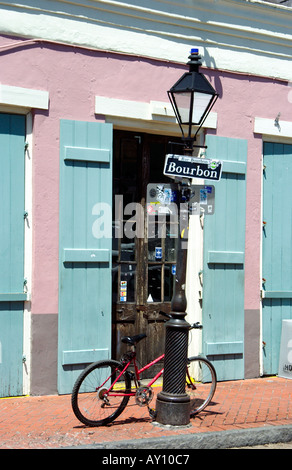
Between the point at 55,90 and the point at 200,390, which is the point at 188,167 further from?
the point at 200,390

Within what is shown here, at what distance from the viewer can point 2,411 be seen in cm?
665

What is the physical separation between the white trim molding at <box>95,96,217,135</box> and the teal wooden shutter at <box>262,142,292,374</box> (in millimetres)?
1508

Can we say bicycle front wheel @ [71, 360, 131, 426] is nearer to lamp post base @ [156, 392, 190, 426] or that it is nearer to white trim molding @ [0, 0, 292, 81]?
lamp post base @ [156, 392, 190, 426]

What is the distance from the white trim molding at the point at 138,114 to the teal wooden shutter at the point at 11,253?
102 centimetres

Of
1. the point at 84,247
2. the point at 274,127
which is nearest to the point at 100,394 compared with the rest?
the point at 84,247

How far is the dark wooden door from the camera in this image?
8.09 metres

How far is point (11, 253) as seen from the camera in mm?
7238

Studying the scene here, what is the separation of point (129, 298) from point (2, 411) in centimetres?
217

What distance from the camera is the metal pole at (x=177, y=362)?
6.19 m

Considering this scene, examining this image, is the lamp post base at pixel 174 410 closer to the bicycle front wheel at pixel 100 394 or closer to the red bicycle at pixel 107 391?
the red bicycle at pixel 107 391

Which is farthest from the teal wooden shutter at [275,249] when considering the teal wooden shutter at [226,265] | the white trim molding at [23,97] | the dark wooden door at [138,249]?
the white trim molding at [23,97]

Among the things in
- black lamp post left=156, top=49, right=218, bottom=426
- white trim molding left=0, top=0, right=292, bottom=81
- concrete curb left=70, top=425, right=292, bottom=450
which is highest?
white trim molding left=0, top=0, right=292, bottom=81

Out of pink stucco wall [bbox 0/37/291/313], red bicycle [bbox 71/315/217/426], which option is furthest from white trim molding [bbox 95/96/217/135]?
red bicycle [bbox 71/315/217/426]

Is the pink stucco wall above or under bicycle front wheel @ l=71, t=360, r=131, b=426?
above
